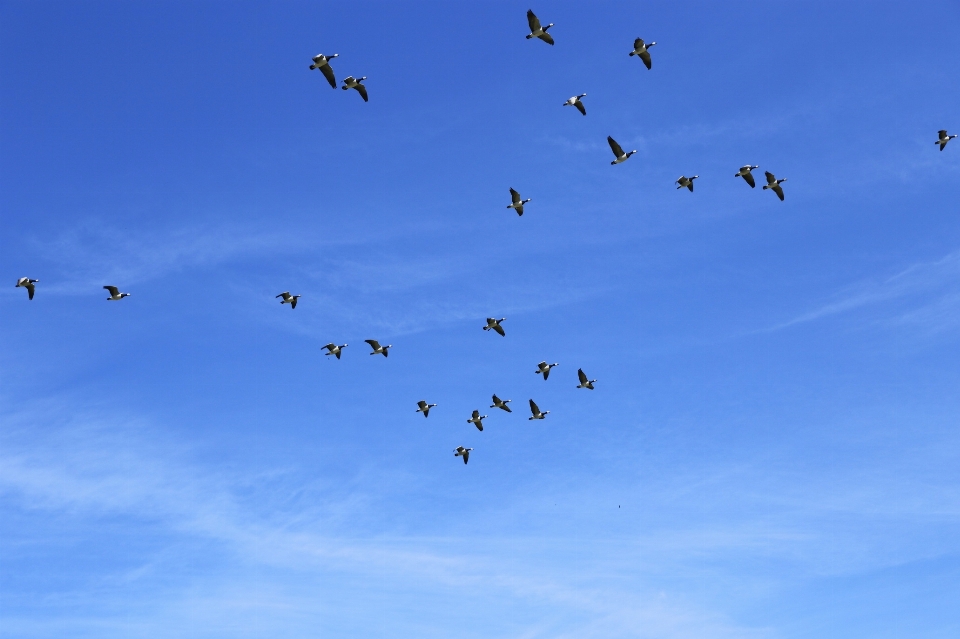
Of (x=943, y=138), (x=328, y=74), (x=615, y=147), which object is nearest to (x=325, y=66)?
(x=328, y=74)

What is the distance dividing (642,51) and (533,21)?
889cm

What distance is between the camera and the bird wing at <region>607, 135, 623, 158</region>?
9103 cm

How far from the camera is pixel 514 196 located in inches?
3812

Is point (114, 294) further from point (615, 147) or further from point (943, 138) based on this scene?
point (943, 138)

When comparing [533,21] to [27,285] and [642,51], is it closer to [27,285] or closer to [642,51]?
[642,51]

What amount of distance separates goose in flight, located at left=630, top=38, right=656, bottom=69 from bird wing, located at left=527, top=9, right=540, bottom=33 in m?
7.59

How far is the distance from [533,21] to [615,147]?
12.5 m

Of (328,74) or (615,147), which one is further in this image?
(615,147)

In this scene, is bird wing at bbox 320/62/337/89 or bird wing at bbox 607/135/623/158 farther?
bird wing at bbox 607/135/623/158

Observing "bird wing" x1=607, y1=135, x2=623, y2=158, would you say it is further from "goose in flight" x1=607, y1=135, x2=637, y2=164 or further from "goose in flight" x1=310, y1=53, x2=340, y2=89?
"goose in flight" x1=310, y1=53, x2=340, y2=89

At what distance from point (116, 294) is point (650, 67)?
4645 centimetres

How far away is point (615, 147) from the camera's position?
301 ft

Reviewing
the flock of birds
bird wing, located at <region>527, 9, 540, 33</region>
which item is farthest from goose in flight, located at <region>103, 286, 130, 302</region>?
bird wing, located at <region>527, 9, 540, 33</region>

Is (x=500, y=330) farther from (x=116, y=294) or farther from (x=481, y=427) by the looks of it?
(x=116, y=294)
